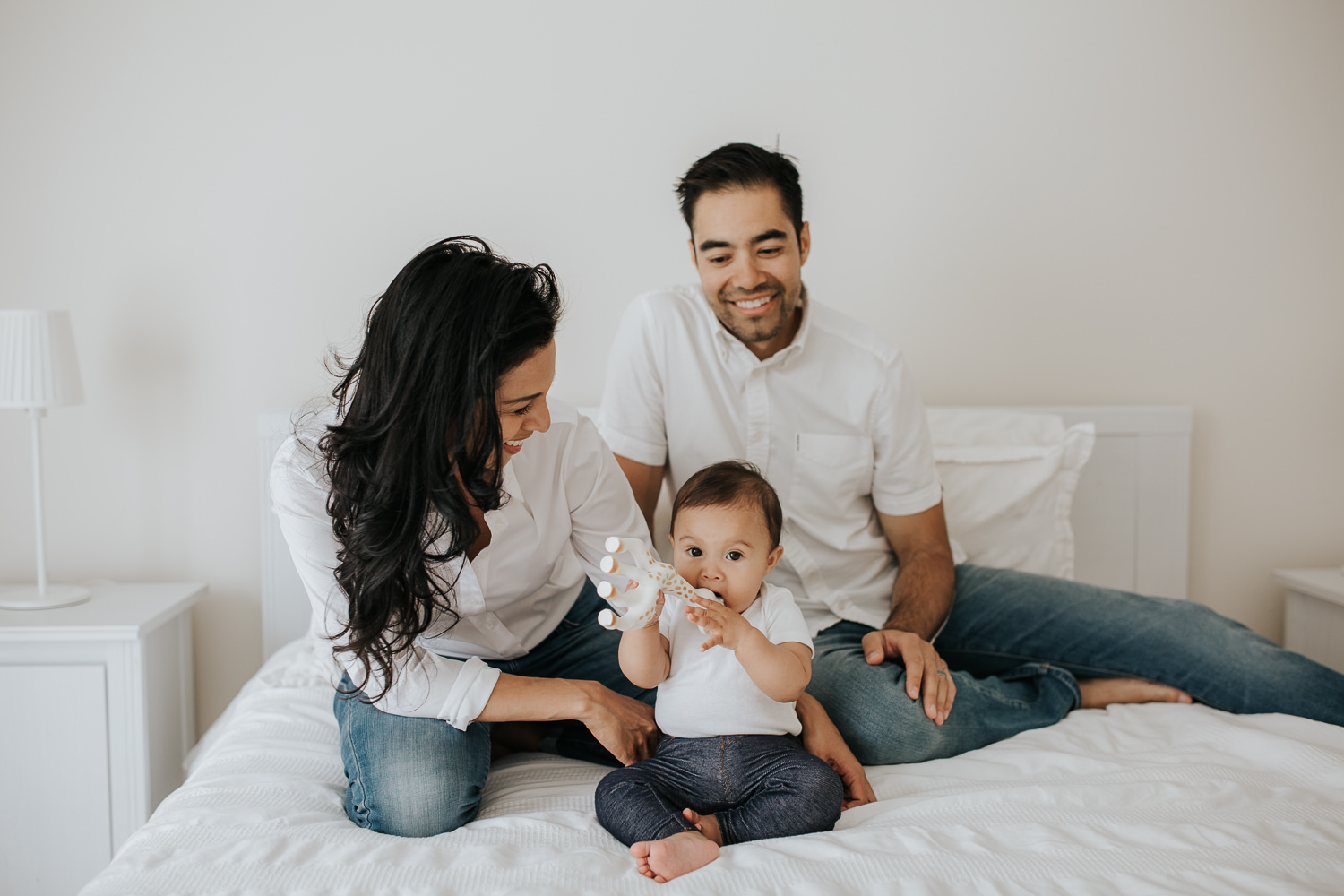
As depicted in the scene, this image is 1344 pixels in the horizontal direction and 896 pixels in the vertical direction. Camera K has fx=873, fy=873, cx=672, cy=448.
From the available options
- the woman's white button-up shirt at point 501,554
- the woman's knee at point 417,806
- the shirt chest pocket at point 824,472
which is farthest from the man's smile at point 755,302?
the woman's knee at point 417,806

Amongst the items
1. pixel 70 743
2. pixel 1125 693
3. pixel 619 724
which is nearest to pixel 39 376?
pixel 70 743

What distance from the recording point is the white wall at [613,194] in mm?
1957

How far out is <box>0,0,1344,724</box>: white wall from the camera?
6.42 ft

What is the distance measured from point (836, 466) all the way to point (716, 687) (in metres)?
0.64

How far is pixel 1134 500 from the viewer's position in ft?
6.86

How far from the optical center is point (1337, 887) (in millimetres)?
893

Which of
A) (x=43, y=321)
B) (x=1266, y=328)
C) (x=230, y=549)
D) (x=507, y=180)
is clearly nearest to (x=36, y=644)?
(x=230, y=549)

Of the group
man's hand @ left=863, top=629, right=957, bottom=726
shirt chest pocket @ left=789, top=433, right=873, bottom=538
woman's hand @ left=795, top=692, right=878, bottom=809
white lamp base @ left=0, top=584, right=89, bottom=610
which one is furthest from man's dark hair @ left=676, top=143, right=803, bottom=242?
white lamp base @ left=0, top=584, right=89, bottom=610

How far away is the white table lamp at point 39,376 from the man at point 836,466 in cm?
111

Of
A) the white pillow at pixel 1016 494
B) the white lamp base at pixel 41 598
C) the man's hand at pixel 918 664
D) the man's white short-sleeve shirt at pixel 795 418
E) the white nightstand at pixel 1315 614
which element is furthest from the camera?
the white nightstand at pixel 1315 614

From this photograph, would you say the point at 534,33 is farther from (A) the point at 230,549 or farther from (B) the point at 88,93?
(A) the point at 230,549

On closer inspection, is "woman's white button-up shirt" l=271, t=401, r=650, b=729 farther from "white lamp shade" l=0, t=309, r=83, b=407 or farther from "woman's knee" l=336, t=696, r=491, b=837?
"white lamp shade" l=0, t=309, r=83, b=407

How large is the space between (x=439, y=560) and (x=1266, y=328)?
2159 mm

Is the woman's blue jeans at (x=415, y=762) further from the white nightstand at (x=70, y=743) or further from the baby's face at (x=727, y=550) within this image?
the white nightstand at (x=70, y=743)
